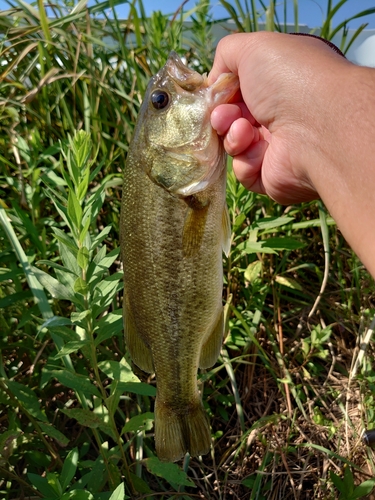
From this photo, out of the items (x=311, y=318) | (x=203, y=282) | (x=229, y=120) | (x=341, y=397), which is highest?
(x=229, y=120)

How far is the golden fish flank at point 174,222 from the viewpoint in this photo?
1.53 meters

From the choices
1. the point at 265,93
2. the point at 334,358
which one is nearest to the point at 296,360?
the point at 334,358

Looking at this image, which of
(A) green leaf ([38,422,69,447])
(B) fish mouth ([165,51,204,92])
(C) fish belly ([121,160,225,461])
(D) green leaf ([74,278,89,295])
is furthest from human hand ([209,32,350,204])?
(A) green leaf ([38,422,69,447])

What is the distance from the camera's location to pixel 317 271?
Result: 2.52 m

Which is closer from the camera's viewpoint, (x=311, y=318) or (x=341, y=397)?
(x=341, y=397)

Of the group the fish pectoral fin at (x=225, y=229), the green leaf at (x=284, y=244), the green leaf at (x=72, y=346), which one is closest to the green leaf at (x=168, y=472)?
the green leaf at (x=72, y=346)

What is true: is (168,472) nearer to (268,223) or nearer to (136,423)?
(136,423)

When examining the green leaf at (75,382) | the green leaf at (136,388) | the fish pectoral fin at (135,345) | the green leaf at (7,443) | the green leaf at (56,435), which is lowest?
the green leaf at (56,435)

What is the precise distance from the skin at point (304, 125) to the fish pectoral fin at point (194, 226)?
12.0 inches

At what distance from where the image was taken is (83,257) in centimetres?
159

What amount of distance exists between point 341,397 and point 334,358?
206mm

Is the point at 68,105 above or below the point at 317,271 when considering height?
above

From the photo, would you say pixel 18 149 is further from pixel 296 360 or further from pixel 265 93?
pixel 296 360

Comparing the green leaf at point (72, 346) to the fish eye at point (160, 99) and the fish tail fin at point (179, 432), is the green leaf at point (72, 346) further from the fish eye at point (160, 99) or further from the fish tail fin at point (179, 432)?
the fish eye at point (160, 99)
